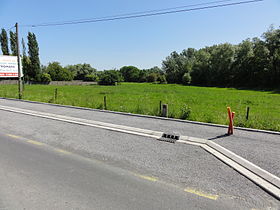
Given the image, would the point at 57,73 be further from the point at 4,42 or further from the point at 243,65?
the point at 243,65

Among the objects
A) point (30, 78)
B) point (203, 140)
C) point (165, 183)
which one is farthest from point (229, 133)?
point (30, 78)

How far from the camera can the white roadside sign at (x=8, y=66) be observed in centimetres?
1741

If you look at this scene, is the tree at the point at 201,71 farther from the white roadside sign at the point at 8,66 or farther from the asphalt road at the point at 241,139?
the asphalt road at the point at 241,139

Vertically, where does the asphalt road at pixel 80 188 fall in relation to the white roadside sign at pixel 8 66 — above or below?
below

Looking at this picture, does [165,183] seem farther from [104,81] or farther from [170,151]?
[104,81]

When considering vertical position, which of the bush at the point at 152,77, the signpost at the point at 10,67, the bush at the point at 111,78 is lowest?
the signpost at the point at 10,67

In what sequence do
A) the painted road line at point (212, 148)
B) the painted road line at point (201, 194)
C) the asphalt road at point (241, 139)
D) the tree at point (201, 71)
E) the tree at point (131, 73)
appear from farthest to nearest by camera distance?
the tree at point (131, 73)
the tree at point (201, 71)
the asphalt road at point (241, 139)
the painted road line at point (212, 148)
the painted road line at point (201, 194)

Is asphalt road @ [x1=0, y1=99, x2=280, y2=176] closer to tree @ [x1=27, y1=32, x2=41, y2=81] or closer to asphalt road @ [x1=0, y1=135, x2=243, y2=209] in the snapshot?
asphalt road @ [x1=0, y1=135, x2=243, y2=209]

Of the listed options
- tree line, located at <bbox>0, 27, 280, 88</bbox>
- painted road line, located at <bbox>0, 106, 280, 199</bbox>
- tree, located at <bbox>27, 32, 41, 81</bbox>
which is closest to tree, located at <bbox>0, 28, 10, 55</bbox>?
tree line, located at <bbox>0, 27, 280, 88</bbox>

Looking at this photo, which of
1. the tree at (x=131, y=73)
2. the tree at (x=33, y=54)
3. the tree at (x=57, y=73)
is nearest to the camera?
the tree at (x=33, y=54)

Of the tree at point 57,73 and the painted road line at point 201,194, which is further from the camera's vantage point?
the tree at point 57,73

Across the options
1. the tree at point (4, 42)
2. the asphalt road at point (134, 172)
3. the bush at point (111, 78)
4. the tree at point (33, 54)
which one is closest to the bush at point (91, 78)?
the bush at point (111, 78)

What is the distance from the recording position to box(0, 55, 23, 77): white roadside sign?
17406 mm

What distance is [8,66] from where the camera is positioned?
1772 centimetres
